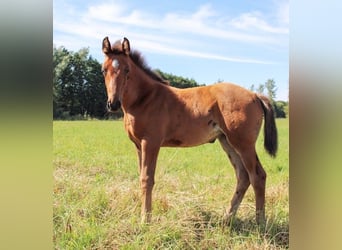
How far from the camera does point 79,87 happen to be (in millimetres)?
1672

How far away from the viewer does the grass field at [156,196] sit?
160cm

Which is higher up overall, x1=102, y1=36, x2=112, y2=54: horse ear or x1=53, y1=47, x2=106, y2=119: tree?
x1=102, y1=36, x2=112, y2=54: horse ear

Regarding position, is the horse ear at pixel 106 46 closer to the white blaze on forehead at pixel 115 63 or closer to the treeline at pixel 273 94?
the white blaze on forehead at pixel 115 63

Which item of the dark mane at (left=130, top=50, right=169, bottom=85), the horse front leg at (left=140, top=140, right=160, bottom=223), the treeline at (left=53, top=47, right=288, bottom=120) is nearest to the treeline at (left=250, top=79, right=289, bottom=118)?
the dark mane at (left=130, top=50, right=169, bottom=85)

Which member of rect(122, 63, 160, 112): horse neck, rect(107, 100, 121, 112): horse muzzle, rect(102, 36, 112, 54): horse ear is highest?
rect(102, 36, 112, 54): horse ear

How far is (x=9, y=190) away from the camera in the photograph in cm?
149

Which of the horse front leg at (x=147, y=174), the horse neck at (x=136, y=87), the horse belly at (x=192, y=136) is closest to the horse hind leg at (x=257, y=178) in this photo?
the horse belly at (x=192, y=136)

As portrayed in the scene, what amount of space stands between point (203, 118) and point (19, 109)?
2.44 ft

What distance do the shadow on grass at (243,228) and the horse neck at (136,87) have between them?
0.54 m

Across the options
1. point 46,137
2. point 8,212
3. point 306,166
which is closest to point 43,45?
point 46,137

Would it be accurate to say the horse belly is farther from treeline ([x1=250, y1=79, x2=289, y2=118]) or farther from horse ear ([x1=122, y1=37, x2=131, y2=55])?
horse ear ([x1=122, y1=37, x2=131, y2=55])

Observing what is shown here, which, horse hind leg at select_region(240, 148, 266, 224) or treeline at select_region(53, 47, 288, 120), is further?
horse hind leg at select_region(240, 148, 266, 224)

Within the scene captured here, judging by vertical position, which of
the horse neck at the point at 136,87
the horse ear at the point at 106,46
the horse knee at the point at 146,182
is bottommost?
the horse knee at the point at 146,182

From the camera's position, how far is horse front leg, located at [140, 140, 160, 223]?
1.65 metres
